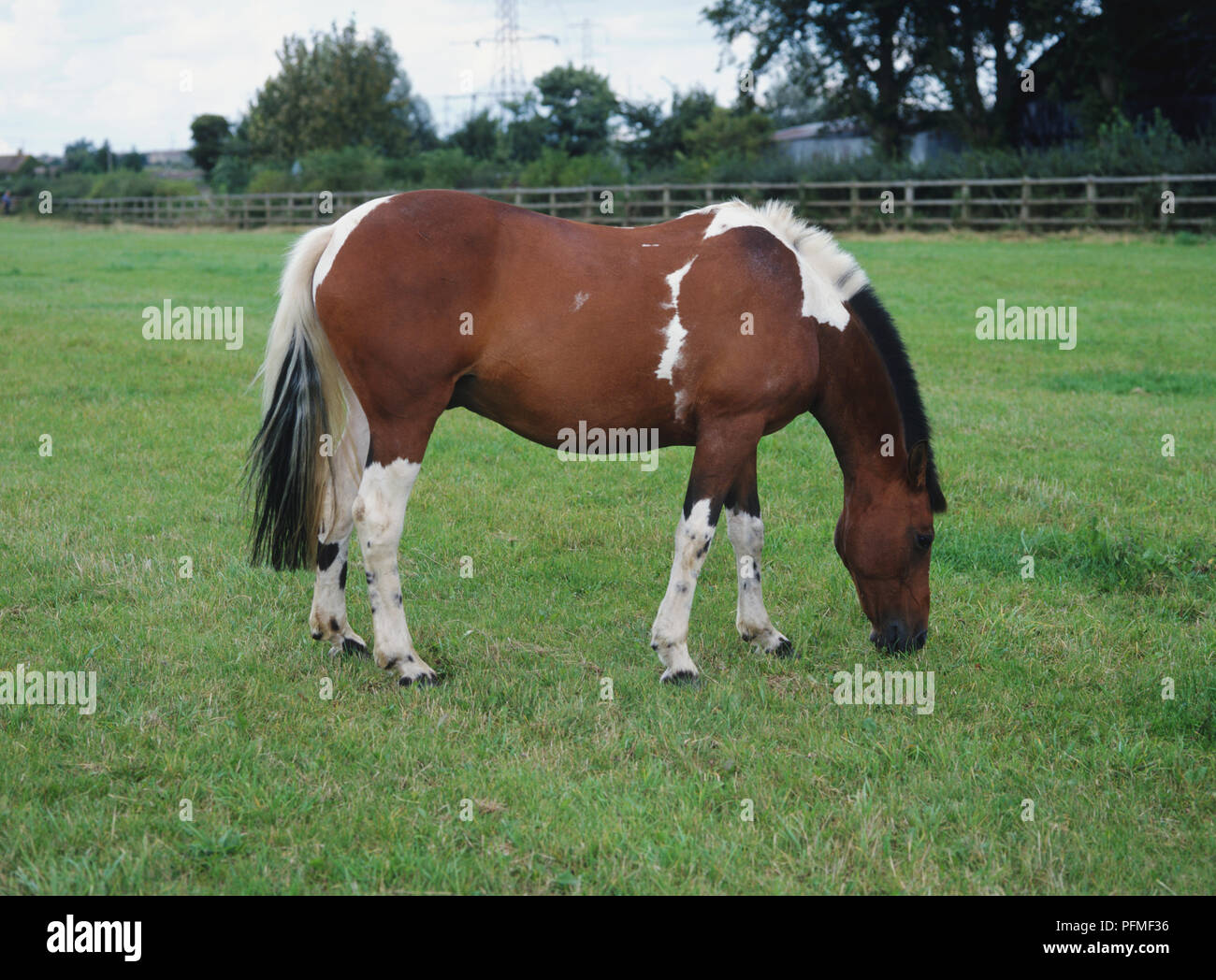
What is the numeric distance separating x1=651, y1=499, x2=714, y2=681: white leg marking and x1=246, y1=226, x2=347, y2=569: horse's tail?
168 cm

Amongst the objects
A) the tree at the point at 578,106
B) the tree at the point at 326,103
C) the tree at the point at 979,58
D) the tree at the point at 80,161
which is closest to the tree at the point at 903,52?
the tree at the point at 979,58

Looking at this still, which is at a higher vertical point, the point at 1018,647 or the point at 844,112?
the point at 844,112

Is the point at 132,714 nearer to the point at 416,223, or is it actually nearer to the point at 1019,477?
the point at 416,223

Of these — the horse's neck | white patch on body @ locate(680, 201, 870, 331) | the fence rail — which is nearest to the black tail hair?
white patch on body @ locate(680, 201, 870, 331)

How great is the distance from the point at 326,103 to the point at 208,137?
57.1 ft

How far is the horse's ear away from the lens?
15.8 feet

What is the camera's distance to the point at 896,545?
4902 mm

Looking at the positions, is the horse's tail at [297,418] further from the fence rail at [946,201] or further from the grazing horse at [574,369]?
the fence rail at [946,201]

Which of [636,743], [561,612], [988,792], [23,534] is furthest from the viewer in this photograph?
[23,534]

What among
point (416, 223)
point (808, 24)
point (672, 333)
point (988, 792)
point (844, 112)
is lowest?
point (988, 792)

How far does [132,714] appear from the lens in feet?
13.7

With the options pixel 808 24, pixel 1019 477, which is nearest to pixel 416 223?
pixel 1019 477

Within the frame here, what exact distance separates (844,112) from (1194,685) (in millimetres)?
38813

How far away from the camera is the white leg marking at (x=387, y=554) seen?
4648 millimetres
